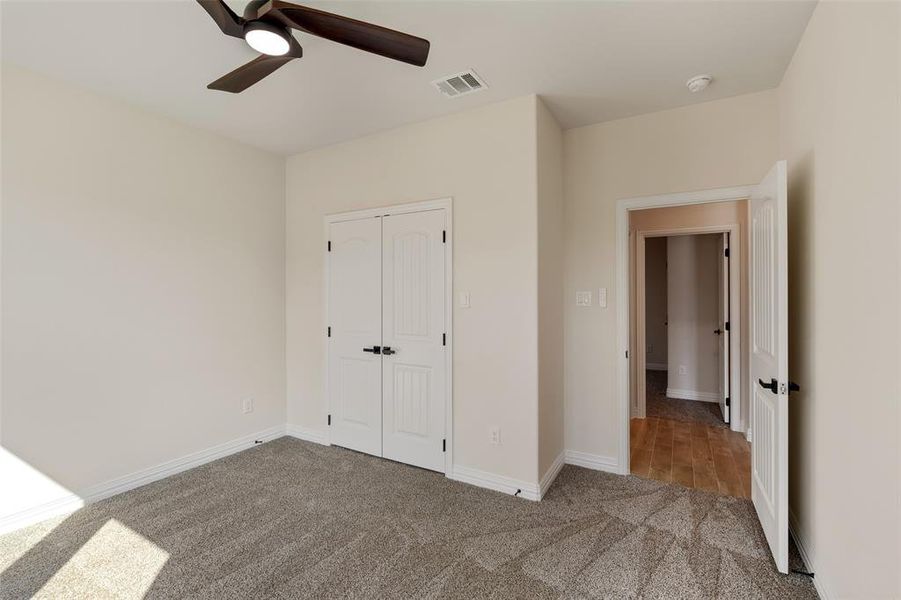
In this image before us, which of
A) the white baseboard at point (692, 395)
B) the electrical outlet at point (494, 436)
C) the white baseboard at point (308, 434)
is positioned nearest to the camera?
the electrical outlet at point (494, 436)

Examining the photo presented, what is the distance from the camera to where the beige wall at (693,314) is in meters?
5.14

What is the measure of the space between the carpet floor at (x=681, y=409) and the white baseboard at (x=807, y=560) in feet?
6.76

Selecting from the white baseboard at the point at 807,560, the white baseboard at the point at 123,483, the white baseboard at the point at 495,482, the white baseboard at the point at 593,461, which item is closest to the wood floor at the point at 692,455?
the white baseboard at the point at 593,461

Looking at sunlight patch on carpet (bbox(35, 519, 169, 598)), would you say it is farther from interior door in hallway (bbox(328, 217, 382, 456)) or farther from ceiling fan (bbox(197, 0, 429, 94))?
ceiling fan (bbox(197, 0, 429, 94))

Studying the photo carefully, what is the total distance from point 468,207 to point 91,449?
3035 millimetres

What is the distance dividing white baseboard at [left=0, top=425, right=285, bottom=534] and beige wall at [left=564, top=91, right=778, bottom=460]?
283 cm

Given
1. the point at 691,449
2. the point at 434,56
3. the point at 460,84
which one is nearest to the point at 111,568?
the point at 434,56

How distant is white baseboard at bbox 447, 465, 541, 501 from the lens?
2.72m

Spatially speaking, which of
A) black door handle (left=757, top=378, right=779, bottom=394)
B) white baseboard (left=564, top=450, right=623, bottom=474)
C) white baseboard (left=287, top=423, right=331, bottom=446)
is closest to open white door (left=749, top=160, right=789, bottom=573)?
black door handle (left=757, top=378, right=779, bottom=394)

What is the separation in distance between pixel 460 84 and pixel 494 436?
7.81ft

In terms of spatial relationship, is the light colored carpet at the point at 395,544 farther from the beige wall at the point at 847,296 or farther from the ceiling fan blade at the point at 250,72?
the ceiling fan blade at the point at 250,72

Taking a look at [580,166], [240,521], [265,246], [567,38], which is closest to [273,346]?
[265,246]

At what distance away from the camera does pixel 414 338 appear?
3252 mm

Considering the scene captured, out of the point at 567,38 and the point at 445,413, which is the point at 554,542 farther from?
the point at 567,38
